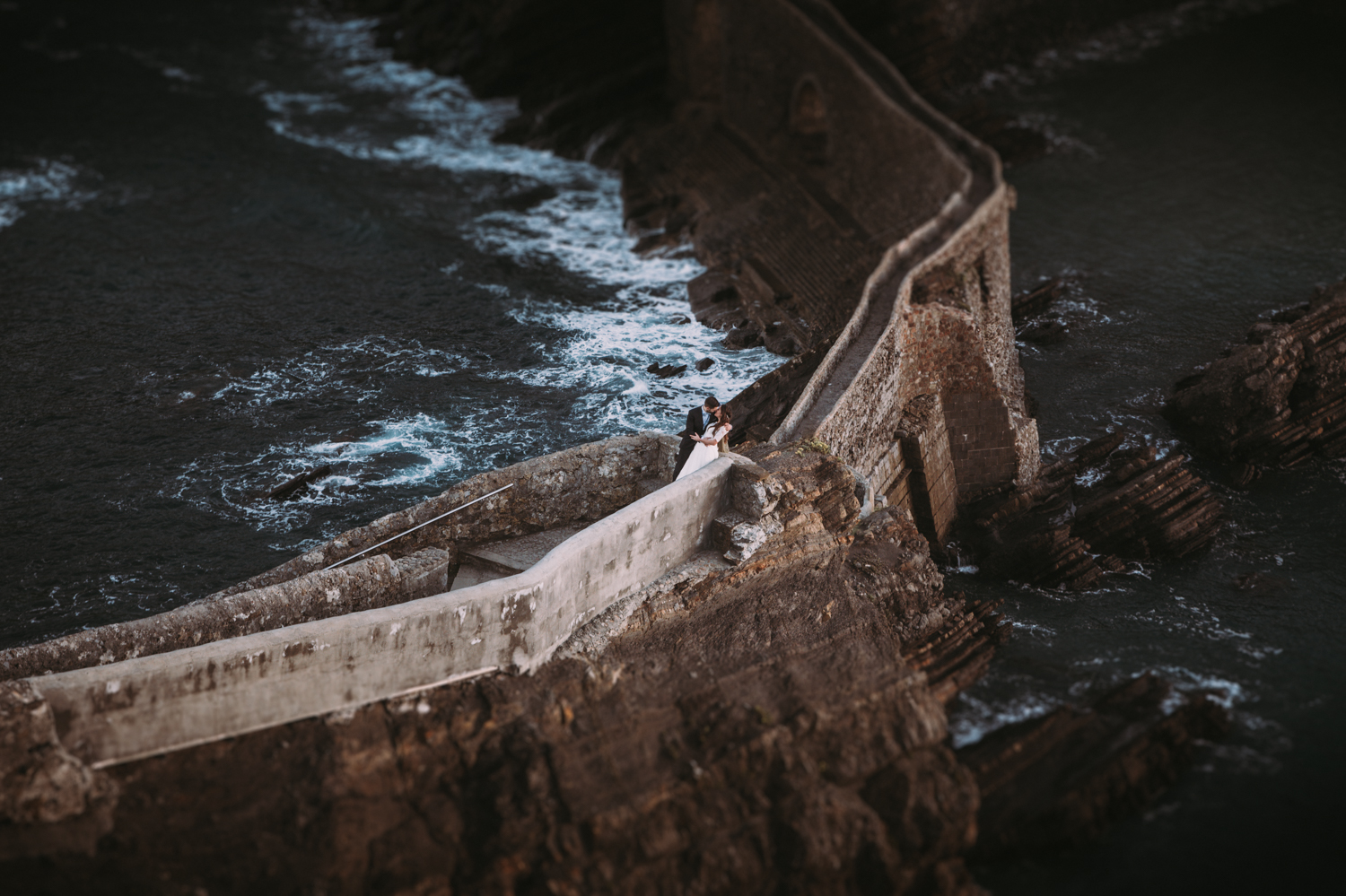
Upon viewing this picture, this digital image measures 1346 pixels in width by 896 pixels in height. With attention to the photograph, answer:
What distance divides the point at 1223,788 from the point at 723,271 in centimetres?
1184

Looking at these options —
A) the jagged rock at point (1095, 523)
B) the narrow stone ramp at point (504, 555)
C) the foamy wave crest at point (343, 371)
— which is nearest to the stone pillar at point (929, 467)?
the jagged rock at point (1095, 523)

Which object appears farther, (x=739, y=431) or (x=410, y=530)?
(x=739, y=431)

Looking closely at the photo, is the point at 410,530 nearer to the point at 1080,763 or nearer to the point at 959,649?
the point at 959,649

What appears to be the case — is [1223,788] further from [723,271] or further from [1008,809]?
[723,271]

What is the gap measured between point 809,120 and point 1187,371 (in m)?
8.00

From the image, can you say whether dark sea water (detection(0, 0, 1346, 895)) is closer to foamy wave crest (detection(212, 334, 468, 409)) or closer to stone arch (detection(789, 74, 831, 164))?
foamy wave crest (detection(212, 334, 468, 409))

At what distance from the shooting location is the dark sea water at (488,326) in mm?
11266

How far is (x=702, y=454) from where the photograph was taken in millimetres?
10641

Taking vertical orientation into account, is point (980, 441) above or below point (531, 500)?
below

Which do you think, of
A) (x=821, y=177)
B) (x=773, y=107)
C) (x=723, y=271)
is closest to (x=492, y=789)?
(x=723, y=271)

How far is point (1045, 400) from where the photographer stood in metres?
16.6

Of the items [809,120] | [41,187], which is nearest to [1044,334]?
[809,120]

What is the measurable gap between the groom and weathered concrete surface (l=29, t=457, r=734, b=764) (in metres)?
0.79

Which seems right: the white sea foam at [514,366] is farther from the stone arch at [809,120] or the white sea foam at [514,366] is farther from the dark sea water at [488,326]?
the stone arch at [809,120]
